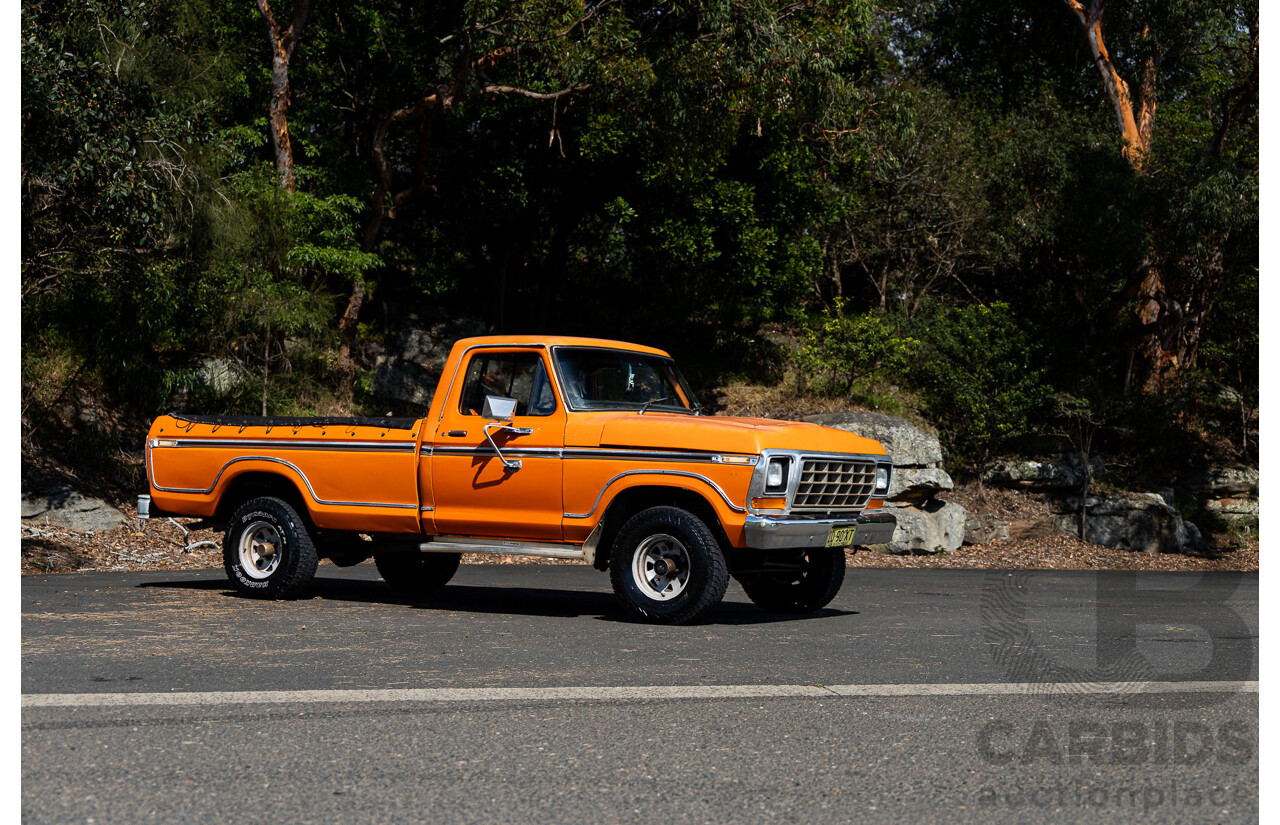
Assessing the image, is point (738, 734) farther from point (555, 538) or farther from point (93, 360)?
point (93, 360)

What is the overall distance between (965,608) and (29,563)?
1131cm

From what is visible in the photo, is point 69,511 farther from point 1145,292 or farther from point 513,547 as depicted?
point 1145,292

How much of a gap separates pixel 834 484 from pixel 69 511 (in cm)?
1292

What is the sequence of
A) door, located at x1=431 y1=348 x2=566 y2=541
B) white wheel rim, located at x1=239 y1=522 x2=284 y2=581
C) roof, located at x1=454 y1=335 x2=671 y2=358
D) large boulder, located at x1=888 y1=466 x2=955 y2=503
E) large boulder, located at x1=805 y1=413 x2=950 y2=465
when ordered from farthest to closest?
large boulder, located at x1=805 y1=413 x2=950 y2=465
large boulder, located at x1=888 y1=466 x2=955 y2=503
white wheel rim, located at x1=239 y1=522 x2=284 y2=581
roof, located at x1=454 y1=335 x2=671 y2=358
door, located at x1=431 y1=348 x2=566 y2=541

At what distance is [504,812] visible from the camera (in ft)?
13.8

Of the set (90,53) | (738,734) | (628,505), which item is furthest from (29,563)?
(738,734)

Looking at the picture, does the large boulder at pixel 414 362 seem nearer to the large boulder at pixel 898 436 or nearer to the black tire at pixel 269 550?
the large boulder at pixel 898 436

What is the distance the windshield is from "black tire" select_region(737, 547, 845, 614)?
5.08 feet

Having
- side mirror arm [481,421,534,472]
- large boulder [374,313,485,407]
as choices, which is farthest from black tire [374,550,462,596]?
large boulder [374,313,485,407]

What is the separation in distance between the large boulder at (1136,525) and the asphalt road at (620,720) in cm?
1198

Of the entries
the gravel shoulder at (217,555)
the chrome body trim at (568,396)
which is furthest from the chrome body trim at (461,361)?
the gravel shoulder at (217,555)

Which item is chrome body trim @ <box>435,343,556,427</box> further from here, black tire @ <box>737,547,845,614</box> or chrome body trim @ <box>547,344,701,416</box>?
black tire @ <box>737,547,845,614</box>

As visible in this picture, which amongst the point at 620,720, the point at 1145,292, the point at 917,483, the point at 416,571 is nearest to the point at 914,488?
the point at 917,483

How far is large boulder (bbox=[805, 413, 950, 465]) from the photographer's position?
20.9 m
